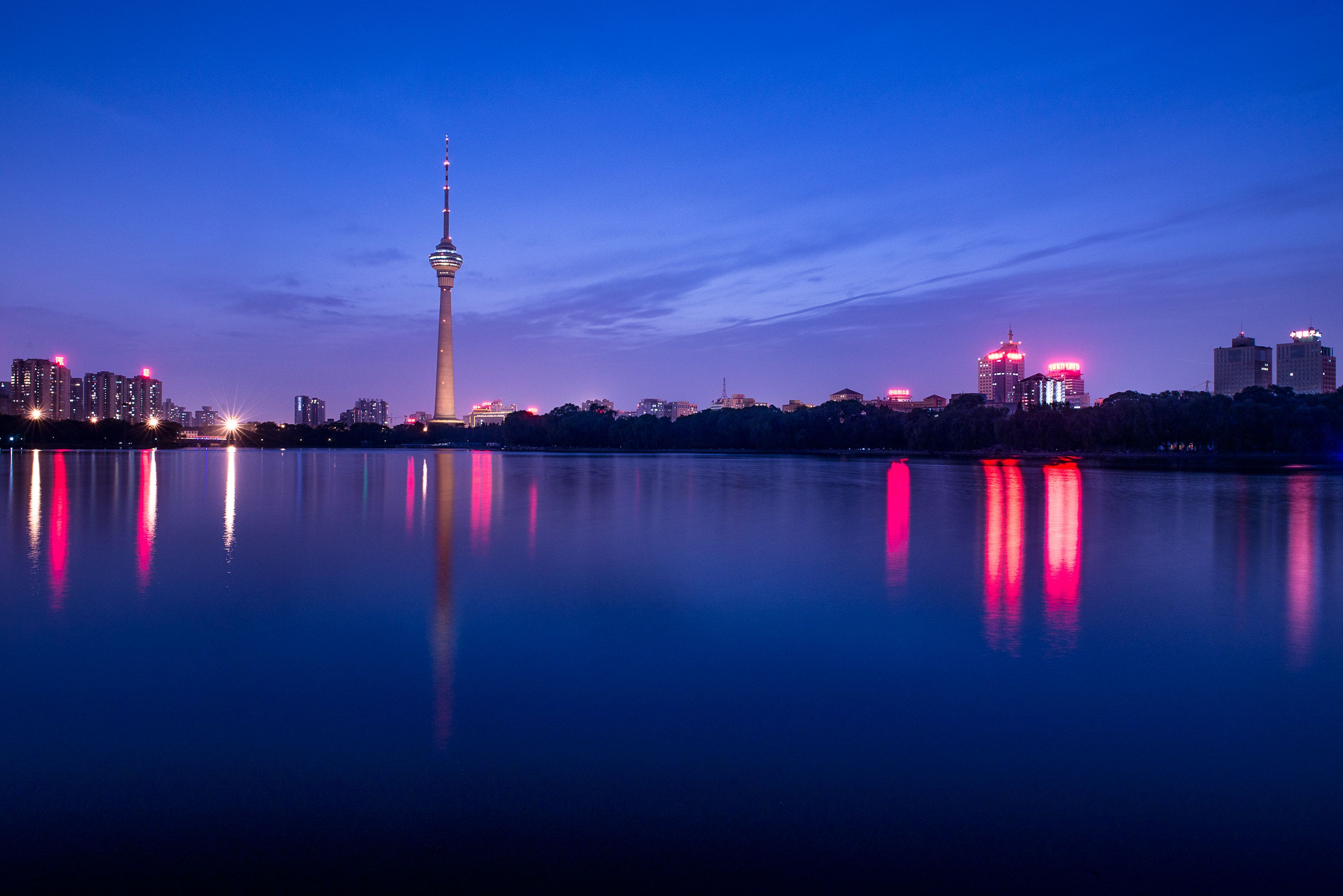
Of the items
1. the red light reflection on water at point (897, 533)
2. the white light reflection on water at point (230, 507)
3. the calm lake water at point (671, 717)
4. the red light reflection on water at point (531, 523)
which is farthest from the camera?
the white light reflection on water at point (230, 507)

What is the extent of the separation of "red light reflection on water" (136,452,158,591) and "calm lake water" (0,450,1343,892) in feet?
0.51

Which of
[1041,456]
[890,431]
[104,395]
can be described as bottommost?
[1041,456]

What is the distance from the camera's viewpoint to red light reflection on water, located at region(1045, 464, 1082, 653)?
8.97m

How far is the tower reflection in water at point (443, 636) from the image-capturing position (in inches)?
239

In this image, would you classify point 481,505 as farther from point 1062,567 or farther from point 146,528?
point 1062,567

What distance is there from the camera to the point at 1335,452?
69625 mm

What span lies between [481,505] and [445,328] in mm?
161778

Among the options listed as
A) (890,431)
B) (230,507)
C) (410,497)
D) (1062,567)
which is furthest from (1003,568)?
(890,431)

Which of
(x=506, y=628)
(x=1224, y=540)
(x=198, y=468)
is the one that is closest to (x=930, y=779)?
(x=506, y=628)

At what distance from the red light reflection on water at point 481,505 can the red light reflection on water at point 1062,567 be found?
10.3 meters

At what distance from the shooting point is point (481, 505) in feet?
84.2

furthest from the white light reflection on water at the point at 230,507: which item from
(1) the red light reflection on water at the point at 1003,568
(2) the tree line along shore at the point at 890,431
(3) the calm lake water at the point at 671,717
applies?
(2) the tree line along shore at the point at 890,431

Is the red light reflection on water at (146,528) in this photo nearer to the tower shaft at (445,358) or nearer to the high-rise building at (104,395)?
the tower shaft at (445,358)

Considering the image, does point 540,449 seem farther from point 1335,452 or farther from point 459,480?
point 1335,452
